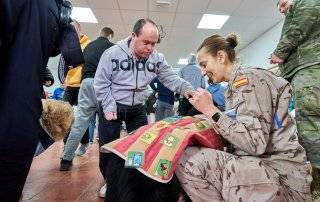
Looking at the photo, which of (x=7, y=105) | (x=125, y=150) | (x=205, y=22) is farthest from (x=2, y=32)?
(x=205, y=22)

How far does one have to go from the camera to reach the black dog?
3.89 ft

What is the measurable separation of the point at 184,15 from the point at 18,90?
6406mm

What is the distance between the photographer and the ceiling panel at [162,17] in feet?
22.7

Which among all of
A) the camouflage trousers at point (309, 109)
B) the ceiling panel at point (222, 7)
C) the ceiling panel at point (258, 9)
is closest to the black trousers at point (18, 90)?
the camouflage trousers at point (309, 109)

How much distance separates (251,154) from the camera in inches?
49.0

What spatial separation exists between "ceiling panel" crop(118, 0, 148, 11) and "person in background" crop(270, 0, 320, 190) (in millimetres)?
4472

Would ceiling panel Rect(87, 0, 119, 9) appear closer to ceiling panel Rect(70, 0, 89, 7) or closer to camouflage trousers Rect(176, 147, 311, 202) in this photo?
ceiling panel Rect(70, 0, 89, 7)

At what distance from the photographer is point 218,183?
1.23 metres

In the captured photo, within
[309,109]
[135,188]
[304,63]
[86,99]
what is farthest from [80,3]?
[135,188]

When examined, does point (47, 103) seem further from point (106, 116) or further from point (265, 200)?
point (265, 200)

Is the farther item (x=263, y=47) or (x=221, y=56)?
(x=263, y=47)

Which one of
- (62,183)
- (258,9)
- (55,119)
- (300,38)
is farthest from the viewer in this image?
(258,9)

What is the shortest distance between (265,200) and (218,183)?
7.1 inches

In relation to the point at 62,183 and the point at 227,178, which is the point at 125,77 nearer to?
the point at 62,183
